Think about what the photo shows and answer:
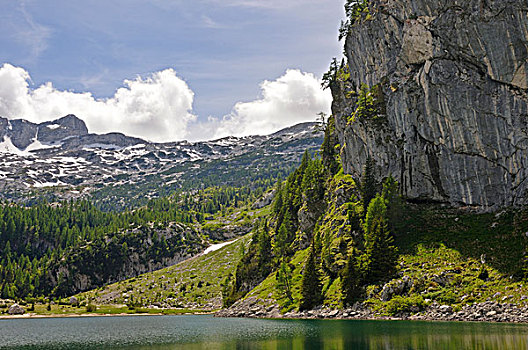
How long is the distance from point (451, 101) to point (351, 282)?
179 feet

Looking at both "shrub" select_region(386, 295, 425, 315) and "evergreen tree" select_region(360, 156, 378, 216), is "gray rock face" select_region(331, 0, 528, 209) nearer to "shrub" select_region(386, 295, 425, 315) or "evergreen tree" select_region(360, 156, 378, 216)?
"evergreen tree" select_region(360, 156, 378, 216)

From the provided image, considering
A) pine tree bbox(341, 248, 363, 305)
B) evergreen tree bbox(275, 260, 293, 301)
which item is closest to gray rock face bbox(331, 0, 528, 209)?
pine tree bbox(341, 248, 363, 305)

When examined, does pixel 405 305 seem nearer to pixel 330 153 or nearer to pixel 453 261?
pixel 453 261

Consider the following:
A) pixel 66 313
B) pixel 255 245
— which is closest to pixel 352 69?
pixel 255 245

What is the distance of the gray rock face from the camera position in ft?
332

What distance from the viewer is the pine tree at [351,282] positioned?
95250 mm

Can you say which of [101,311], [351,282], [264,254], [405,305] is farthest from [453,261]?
[101,311]

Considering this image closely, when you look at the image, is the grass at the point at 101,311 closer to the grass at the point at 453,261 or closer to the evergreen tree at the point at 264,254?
the evergreen tree at the point at 264,254

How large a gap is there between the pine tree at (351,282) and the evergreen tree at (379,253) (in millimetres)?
2089

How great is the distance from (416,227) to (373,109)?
137ft

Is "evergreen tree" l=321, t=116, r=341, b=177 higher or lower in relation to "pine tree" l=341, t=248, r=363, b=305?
higher

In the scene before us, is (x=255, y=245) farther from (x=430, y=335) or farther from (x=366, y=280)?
(x=430, y=335)

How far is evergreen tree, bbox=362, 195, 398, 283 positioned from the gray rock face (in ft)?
74.4

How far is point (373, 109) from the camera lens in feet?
432
